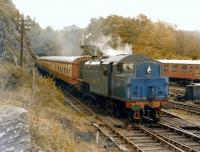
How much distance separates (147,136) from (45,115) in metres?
3.80

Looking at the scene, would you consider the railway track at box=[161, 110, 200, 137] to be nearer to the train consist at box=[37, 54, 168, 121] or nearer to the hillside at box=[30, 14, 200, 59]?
the train consist at box=[37, 54, 168, 121]

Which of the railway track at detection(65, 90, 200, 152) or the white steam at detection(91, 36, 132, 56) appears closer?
the railway track at detection(65, 90, 200, 152)

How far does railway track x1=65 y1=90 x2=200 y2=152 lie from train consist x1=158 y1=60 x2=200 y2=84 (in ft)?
76.3

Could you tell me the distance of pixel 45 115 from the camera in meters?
14.4

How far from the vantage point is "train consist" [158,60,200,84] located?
41750mm

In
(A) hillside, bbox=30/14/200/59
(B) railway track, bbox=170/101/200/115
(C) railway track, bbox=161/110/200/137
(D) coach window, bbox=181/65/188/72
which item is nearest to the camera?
(C) railway track, bbox=161/110/200/137

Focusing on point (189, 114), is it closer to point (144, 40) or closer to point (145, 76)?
point (145, 76)

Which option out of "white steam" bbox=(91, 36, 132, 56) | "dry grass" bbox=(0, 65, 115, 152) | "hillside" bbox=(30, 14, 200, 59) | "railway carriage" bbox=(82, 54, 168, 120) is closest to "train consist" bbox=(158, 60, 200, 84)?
"white steam" bbox=(91, 36, 132, 56)

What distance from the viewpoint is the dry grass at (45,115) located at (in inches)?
359

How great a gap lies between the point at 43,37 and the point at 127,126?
228 ft

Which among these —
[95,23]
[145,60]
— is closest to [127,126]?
[145,60]

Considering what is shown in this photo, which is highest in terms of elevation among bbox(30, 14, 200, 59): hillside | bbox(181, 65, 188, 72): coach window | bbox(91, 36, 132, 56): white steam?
bbox(30, 14, 200, 59): hillside

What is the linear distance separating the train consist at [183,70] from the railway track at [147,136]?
23.2m

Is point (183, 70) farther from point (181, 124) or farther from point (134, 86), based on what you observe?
point (134, 86)
